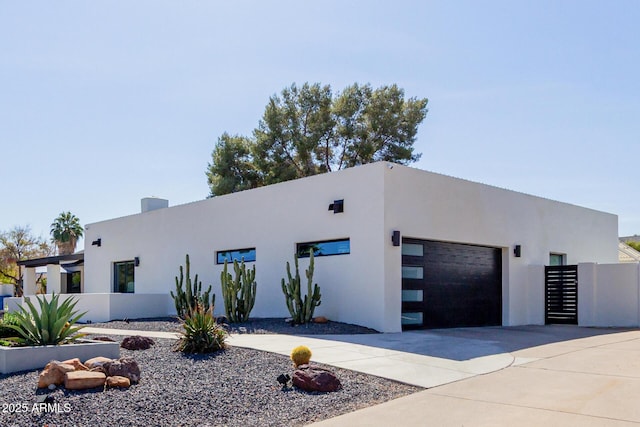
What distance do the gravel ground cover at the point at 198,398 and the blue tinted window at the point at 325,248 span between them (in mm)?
6261

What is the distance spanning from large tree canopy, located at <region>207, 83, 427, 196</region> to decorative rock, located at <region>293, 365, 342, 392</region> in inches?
908

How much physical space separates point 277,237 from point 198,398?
9946 millimetres

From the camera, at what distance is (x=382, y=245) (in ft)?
44.9

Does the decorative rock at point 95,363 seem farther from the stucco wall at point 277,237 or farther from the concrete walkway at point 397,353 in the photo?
the stucco wall at point 277,237

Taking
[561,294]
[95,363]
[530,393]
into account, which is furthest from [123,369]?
[561,294]

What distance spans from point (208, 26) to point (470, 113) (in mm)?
7967

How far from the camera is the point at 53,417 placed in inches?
232

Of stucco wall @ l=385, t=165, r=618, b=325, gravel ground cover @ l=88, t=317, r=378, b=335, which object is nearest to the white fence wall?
stucco wall @ l=385, t=165, r=618, b=325

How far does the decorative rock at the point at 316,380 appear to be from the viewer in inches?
289

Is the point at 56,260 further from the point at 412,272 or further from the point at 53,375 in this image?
the point at 53,375

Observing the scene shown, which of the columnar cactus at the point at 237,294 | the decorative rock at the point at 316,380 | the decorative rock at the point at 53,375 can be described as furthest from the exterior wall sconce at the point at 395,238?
the decorative rock at the point at 53,375

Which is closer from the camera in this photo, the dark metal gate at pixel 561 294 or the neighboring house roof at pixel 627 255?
the dark metal gate at pixel 561 294

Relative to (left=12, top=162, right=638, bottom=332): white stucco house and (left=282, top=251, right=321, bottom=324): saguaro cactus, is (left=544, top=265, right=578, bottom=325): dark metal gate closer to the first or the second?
(left=12, top=162, right=638, bottom=332): white stucco house

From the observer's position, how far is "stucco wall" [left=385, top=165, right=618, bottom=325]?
1438cm
